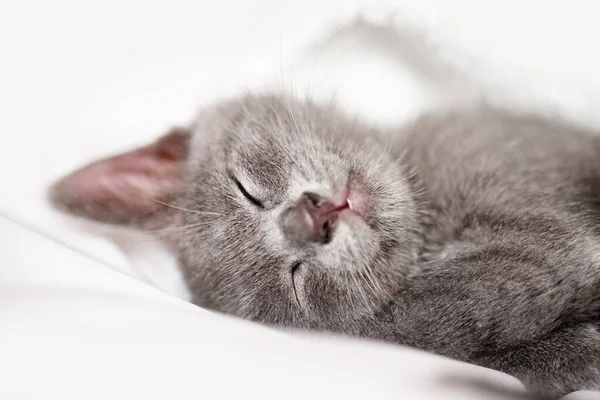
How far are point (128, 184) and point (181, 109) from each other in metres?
0.39

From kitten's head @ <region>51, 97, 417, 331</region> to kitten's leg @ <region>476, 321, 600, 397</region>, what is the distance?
0.29 metres

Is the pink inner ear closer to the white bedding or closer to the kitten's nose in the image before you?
the white bedding

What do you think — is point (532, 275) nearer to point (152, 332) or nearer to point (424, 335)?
point (424, 335)

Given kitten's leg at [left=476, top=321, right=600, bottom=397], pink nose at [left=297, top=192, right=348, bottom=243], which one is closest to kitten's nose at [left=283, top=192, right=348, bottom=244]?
pink nose at [left=297, top=192, right=348, bottom=243]

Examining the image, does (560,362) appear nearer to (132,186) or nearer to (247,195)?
(247,195)

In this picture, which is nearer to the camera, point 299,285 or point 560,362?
point 560,362

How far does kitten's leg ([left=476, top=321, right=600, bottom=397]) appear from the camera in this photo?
1.04 metres

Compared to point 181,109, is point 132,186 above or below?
below

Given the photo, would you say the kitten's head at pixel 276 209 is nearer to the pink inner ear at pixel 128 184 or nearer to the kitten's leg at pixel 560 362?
the pink inner ear at pixel 128 184

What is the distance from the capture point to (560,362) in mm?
1055

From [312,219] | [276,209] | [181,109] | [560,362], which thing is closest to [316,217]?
[312,219]

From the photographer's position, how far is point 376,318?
1.22m

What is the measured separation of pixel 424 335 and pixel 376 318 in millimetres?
112

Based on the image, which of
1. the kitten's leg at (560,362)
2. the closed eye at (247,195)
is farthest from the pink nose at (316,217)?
the kitten's leg at (560,362)
